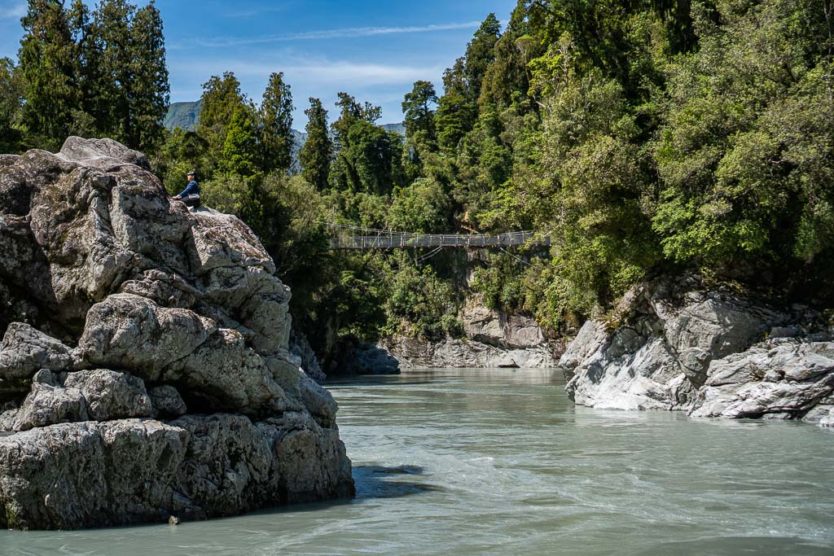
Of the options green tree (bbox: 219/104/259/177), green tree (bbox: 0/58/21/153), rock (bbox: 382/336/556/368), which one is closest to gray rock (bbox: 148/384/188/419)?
green tree (bbox: 0/58/21/153)

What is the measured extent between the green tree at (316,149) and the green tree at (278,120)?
16.3 m

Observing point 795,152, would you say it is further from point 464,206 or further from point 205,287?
point 464,206

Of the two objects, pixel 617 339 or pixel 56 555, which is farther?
pixel 617 339

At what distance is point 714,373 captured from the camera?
65.4 feet

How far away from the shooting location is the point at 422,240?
57.6 meters

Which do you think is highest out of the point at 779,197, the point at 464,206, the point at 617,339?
the point at 464,206

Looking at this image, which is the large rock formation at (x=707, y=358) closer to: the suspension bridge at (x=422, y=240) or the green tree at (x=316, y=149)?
the suspension bridge at (x=422, y=240)

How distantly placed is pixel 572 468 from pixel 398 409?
35.4ft

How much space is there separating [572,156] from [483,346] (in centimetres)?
3491

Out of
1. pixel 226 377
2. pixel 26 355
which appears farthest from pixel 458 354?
pixel 26 355

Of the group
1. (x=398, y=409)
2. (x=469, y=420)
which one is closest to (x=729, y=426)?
(x=469, y=420)

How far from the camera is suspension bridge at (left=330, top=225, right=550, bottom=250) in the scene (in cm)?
5097

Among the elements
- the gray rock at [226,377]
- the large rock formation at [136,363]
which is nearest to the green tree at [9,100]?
the large rock formation at [136,363]

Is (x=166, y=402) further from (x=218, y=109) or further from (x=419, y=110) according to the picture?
(x=419, y=110)
